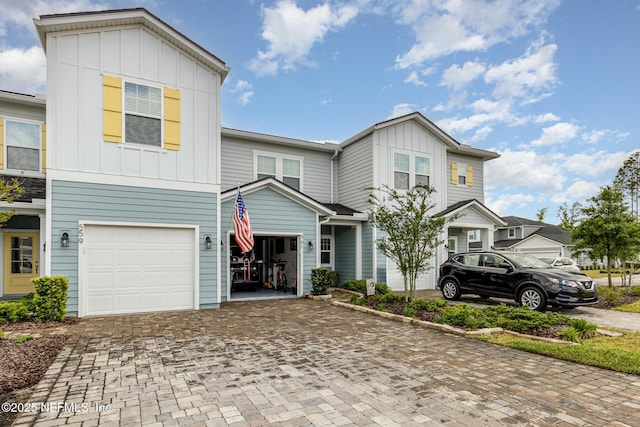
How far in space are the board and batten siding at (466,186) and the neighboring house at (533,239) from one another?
50.5ft

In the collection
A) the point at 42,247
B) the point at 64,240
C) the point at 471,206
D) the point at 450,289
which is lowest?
the point at 450,289

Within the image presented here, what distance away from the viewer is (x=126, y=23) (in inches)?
360

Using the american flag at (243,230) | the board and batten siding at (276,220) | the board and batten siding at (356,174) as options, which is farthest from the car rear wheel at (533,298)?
the american flag at (243,230)

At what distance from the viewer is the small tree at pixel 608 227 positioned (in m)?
12.1

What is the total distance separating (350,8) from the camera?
11.7 meters

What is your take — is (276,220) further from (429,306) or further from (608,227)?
(608,227)

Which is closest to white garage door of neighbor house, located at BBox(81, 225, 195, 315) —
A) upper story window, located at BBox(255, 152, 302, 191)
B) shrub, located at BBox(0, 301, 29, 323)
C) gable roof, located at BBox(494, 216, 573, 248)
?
shrub, located at BBox(0, 301, 29, 323)

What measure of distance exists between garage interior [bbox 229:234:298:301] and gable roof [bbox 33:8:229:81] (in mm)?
5940

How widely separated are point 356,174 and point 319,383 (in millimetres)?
11057

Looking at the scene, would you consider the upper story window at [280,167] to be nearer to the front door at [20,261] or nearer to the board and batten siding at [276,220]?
the board and batten siding at [276,220]

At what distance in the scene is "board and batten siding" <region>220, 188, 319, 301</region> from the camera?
11.2 metres

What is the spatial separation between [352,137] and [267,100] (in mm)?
4802

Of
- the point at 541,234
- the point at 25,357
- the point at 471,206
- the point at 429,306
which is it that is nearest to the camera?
the point at 25,357

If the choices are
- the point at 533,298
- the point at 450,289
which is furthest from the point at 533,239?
the point at 533,298
